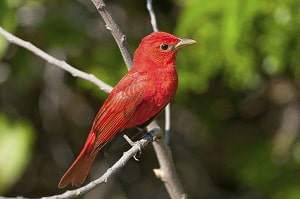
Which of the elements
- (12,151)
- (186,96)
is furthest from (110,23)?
(186,96)

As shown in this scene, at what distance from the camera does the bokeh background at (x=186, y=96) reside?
525 centimetres

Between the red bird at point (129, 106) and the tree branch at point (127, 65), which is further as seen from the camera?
the red bird at point (129, 106)

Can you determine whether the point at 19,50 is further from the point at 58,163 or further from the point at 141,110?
the point at 141,110

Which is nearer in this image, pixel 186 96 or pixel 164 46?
pixel 164 46

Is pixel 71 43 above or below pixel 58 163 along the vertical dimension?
above

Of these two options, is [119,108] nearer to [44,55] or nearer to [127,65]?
[127,65]

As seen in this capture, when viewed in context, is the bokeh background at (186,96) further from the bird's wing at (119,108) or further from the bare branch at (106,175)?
the bare branch at (106,175)

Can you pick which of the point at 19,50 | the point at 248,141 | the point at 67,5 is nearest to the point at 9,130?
the point at 19,50

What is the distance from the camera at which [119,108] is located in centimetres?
393

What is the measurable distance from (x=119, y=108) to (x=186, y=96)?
82.8 inches

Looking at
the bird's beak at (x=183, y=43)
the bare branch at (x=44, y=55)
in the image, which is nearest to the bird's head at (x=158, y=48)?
the bird's beak at (x=183, y=43)

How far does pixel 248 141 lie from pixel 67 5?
1.86 metres

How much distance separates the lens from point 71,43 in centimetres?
571

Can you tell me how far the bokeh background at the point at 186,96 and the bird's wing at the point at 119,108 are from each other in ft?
3.87
